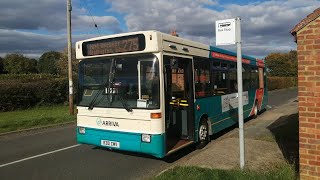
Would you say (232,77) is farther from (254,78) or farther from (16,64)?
(16,64)

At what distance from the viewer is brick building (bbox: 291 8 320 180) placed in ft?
17.1

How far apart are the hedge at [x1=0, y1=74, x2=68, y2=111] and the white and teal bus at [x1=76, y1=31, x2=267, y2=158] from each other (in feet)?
45.9

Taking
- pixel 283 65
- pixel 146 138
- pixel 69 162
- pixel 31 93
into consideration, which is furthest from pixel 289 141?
pixel 283 65

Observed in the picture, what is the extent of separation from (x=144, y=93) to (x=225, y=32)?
2191mm

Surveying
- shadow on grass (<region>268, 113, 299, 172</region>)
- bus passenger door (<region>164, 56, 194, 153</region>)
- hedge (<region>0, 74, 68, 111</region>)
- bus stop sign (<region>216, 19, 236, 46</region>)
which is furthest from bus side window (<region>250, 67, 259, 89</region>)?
hedge (<region>0, 74, 68, 111</region>)

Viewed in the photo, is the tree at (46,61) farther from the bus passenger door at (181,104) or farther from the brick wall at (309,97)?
the brick wall at (309,97)

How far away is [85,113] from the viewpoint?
8.24 metres

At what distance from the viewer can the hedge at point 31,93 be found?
68.0 feet

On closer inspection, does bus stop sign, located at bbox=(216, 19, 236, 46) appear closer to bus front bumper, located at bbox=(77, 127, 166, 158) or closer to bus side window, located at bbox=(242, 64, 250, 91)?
bus front bumper, located at bbox=(77, 127, 166, 158)

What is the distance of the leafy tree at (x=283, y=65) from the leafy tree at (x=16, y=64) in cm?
6063

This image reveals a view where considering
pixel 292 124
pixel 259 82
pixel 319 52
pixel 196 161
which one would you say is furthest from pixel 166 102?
pixel 259 82

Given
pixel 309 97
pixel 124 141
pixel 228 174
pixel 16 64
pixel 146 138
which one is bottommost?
pixel 228 174

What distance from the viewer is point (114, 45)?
7875mm

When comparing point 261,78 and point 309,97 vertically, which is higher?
point 261,78
